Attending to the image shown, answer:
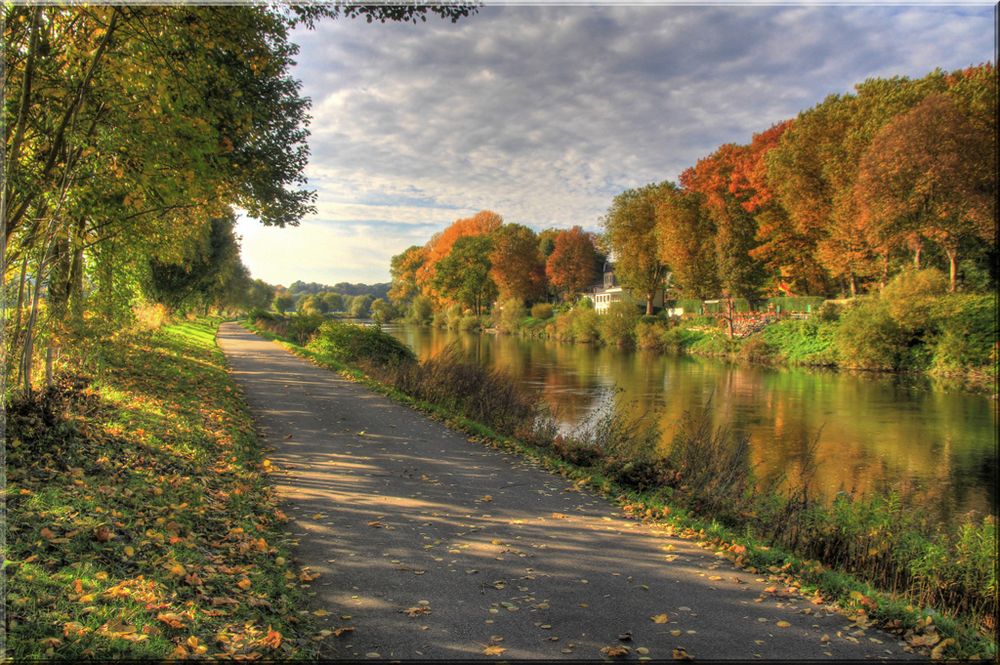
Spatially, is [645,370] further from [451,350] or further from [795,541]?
[795,541]

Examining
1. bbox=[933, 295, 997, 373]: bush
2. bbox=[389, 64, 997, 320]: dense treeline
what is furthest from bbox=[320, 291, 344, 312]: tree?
bbox=[933, 295, 997, 373]: bush

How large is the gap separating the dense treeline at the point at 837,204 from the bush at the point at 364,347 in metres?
25.3

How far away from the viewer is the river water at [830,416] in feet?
37.4

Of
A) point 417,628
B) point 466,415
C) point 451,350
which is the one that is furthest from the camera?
point 451,350

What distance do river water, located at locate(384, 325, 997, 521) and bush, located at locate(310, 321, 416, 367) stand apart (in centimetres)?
251

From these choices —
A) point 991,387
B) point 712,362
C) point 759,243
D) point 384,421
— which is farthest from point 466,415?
point 759,243

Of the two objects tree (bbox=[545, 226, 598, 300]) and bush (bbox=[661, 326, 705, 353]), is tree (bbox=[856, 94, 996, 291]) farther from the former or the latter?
tree (bbox=[545, 226, 598, 300])

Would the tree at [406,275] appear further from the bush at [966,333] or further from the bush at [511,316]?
the bush at [966,333]

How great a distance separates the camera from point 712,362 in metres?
36.8

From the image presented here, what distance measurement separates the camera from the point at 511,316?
69938 millimetres

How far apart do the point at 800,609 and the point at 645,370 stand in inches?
1082

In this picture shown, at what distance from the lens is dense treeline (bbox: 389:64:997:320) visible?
28.2 metres

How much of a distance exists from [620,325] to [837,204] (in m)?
19.1

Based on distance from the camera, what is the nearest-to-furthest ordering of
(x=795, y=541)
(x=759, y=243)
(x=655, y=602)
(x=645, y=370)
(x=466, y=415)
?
1. (x=655, y=602)
2. (x=795, y=541)
3. (x=466, y=415)
4. (x=645, y=370)
5. (x=759, y=243)
